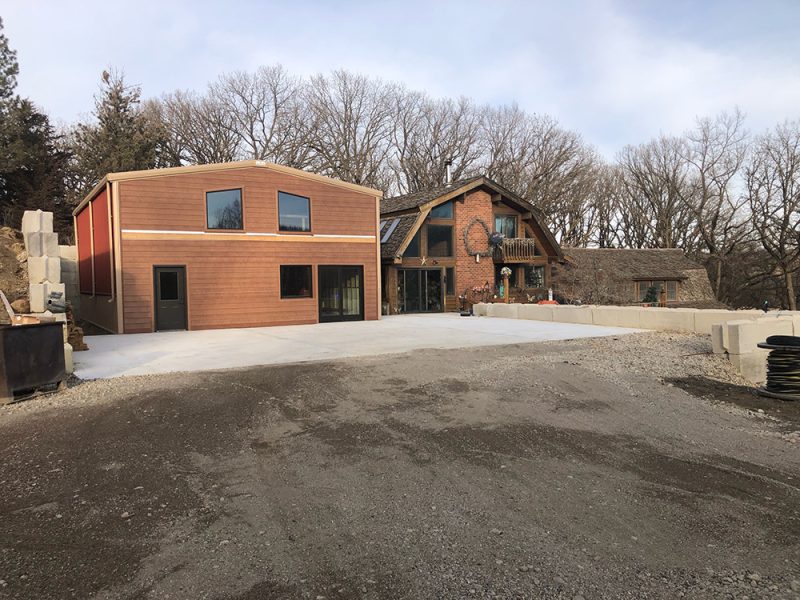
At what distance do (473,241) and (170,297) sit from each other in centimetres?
1355

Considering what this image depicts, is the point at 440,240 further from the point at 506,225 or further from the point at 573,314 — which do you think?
the point at 573,314

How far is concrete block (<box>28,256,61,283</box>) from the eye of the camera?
29.9 ft

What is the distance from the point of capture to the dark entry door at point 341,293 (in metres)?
18.9

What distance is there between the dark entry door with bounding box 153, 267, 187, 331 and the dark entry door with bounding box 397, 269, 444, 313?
30.9 ft

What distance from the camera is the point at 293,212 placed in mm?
18219

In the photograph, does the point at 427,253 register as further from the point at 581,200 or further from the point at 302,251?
the point at 581,200

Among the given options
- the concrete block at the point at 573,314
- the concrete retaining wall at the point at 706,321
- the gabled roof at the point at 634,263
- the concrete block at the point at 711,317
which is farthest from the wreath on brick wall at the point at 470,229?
the concrete block at the point at 711,317

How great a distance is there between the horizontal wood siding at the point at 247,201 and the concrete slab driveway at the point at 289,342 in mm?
3380

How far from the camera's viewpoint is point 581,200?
40719 millimetres

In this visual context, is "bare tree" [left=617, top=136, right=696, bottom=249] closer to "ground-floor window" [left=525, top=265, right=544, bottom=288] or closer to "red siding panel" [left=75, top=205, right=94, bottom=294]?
"ground-floor window" [left=525, top=265, right=544, bottom=288]

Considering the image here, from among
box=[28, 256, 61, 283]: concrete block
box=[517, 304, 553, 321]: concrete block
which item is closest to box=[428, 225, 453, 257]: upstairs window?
box=[517, 304, 553, 321]: concrete block

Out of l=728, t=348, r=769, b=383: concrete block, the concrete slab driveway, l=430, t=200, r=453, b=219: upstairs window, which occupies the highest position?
l=430, t=200, r=453, b=219: upstairs window

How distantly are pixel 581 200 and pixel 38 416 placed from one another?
3991 centimetres

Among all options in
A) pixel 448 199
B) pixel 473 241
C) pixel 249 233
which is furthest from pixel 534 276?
pixel 249 233
